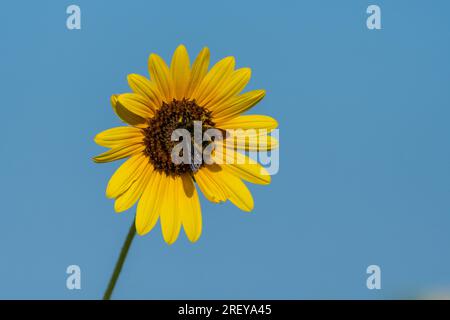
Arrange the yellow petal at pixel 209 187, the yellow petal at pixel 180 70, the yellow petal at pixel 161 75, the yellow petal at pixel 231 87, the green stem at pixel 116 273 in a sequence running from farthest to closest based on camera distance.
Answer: the yellow petal at pixel 231 87
the yellow petal at pixel 209 187
the yellow petal at pixel 180 70
the yellow petal at pixel 161 75
the green stem at pixel 116 273

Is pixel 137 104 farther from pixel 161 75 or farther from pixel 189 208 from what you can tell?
pixel 189 208

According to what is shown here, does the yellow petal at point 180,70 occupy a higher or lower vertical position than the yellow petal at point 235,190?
higher

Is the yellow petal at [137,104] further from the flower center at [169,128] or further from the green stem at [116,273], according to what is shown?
the green stem at [116,273]

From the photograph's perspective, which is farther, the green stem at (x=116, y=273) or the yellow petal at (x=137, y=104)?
the yellow petal at (x=137, y=104)

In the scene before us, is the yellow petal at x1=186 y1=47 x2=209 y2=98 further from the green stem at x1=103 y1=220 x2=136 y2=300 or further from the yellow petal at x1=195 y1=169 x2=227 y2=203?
the green stem at x1=103 y1=220 x2=136 y2=300

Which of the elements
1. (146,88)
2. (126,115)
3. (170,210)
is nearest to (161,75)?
(146,88)

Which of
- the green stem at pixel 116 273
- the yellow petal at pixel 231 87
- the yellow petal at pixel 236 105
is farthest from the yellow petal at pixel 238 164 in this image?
the green stem at pixel 116 273
